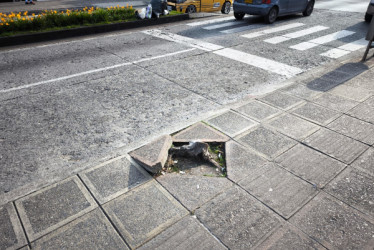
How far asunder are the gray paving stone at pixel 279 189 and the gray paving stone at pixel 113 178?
1.38m

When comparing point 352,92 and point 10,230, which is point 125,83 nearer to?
point 10,230

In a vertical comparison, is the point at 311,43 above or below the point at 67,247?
above

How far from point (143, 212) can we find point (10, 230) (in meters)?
1.41

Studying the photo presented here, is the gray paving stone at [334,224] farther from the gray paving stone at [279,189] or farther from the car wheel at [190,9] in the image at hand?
the car wheel at [190,9]

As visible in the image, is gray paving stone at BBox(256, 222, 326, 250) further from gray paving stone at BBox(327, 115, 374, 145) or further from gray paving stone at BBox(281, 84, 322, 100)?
gray paving stone at BBox(281, 84, 322, 100)

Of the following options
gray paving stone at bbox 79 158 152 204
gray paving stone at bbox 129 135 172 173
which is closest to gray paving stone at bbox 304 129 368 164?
gray paving stone at bbox 129 135 172 173

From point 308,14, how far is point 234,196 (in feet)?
45.0

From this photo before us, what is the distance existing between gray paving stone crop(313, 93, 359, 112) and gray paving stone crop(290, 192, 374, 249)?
2.70m

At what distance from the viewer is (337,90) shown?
6.06 m

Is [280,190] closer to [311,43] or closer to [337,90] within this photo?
[337,90]

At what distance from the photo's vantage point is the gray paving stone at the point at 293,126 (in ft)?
14.8

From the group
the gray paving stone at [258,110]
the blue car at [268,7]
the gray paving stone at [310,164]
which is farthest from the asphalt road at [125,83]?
the gray paving stone at [310,164]

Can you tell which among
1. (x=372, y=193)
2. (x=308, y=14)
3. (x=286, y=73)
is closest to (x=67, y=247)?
(x=372, y=193)

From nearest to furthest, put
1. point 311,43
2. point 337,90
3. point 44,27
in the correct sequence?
point 337,90
point 311,43
point 44,27
